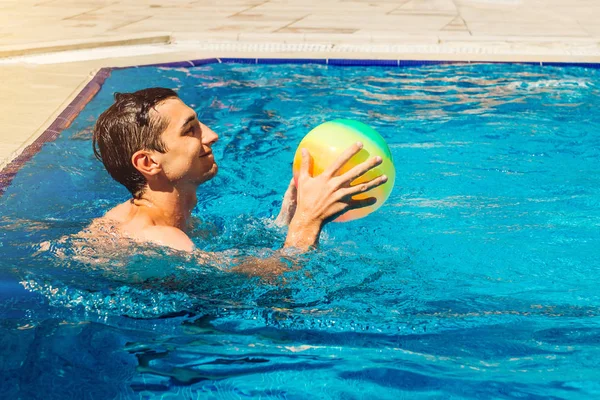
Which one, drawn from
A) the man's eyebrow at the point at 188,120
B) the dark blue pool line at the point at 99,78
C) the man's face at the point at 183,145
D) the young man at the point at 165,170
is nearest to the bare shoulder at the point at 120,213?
the young man at the point at 165,170

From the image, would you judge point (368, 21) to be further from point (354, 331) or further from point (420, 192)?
point (354, 331)

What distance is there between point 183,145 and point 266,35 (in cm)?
666

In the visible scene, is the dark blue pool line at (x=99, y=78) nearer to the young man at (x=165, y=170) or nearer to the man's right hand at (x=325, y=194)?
the young man at (x=165, y=170)

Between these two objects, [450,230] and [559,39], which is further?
[559,39]

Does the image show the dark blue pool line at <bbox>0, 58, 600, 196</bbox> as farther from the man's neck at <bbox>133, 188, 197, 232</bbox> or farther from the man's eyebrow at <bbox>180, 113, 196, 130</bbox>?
the man's eyebrow at <bbox>180, 113, 196, 130</bbox>

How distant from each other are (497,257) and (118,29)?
299 inches

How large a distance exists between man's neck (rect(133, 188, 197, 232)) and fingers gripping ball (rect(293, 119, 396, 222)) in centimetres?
56

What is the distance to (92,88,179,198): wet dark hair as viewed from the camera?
3.62 m

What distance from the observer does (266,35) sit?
33.0 ft

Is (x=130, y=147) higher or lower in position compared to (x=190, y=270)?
higher

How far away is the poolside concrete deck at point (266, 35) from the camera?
878 cm

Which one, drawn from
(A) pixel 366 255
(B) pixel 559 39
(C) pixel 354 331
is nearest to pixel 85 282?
(C) pixel 354 331

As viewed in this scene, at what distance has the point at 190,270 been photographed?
369 centimetres

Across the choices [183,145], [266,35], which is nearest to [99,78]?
[266,35]
